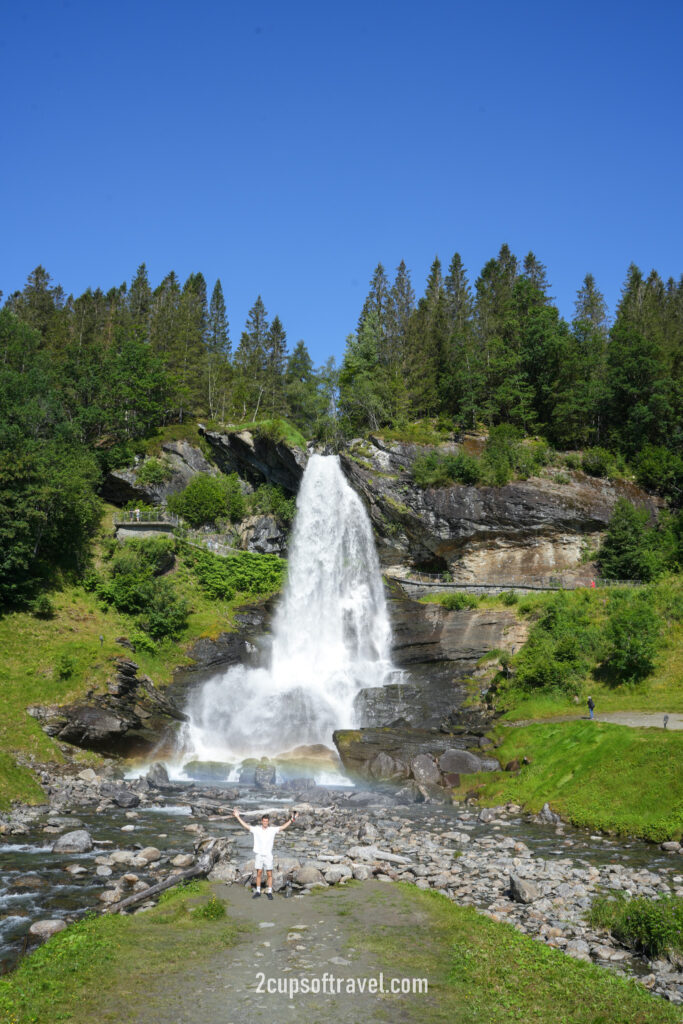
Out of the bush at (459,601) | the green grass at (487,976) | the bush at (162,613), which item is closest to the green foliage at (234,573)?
the bush at (162,613)

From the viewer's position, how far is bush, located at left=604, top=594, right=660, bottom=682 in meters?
29.4

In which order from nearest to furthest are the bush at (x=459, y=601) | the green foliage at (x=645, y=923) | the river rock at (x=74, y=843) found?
the green foliage at (x=645, y=923) < the river rock at (x=74, y=843) < the bush at (x=459, y=601)

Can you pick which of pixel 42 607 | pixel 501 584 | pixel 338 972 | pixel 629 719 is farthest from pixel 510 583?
pixel 338 972

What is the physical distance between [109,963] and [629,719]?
23.1 meters

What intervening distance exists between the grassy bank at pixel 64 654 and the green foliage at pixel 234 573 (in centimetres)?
57

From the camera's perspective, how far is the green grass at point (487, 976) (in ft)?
23.1

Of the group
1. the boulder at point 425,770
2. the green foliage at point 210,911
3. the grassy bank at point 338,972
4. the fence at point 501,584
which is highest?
the fence at point 501,584

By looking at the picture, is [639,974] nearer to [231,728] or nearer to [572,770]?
[572,770]

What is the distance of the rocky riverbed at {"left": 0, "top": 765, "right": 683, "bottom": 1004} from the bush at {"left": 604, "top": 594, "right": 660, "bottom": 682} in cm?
1249

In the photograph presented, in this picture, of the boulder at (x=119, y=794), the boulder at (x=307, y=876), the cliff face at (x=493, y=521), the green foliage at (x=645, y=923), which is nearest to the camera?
the green foliage at (x=645, y=923)

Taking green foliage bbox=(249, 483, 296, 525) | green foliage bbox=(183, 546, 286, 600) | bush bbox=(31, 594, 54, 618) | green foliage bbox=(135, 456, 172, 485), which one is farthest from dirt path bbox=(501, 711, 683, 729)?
green foliage bbox=(135, 456, 172, 485)

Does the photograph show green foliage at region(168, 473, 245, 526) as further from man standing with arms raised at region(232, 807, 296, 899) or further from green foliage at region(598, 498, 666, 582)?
man standing with arms raised at region(232, 807, 296, 899)

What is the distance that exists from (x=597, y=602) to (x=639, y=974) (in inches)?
1153

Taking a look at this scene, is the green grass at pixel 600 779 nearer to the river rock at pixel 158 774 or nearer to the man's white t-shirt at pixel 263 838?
the man's white t-shirt at pixel 263 838
